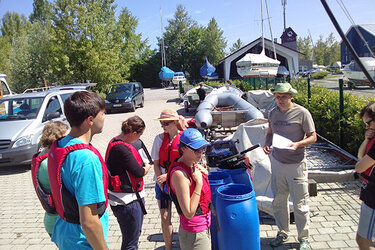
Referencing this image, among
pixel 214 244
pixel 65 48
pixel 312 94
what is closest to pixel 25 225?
pixel 214 244

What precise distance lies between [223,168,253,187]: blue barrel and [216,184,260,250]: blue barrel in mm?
546

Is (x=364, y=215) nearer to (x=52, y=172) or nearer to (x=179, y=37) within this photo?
(x=52, y=172)

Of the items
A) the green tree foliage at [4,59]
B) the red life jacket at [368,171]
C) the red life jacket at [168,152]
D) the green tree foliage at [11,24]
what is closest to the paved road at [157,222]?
the red life jacket at [168,152]

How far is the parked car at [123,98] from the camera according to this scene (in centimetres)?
1884

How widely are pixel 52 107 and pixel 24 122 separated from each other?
3.27 ft

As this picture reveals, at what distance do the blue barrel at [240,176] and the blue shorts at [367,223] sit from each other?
44.9 inches

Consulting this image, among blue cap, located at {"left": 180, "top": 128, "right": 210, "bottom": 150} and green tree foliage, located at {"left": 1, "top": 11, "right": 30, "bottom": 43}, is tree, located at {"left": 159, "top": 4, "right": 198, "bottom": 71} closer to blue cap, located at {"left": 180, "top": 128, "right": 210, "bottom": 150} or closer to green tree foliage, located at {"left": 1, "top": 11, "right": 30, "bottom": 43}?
green tree foliage, located at {"left": 1, "top": 11, "right": 30, "bottom": 43}

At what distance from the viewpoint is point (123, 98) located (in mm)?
18891

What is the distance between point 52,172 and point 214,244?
2071mm

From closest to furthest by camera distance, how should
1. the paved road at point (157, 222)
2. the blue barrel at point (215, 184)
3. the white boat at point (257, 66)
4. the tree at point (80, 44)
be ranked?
the blue barrel at point (215, 184)
the paved road at point (157, 222)
the white boat at point (257, 66)
the tree at point (80, 44)

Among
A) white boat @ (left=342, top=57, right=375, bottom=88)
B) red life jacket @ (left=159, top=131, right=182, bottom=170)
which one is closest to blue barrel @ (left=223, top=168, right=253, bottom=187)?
red life jacket @ (left=159, top=131, right=182, bottom=170)

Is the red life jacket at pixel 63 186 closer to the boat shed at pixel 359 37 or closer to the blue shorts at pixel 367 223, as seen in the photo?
the boat shed at pixel 359 37

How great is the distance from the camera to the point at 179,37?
56.5m

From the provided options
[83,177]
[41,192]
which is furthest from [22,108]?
[83,177]
